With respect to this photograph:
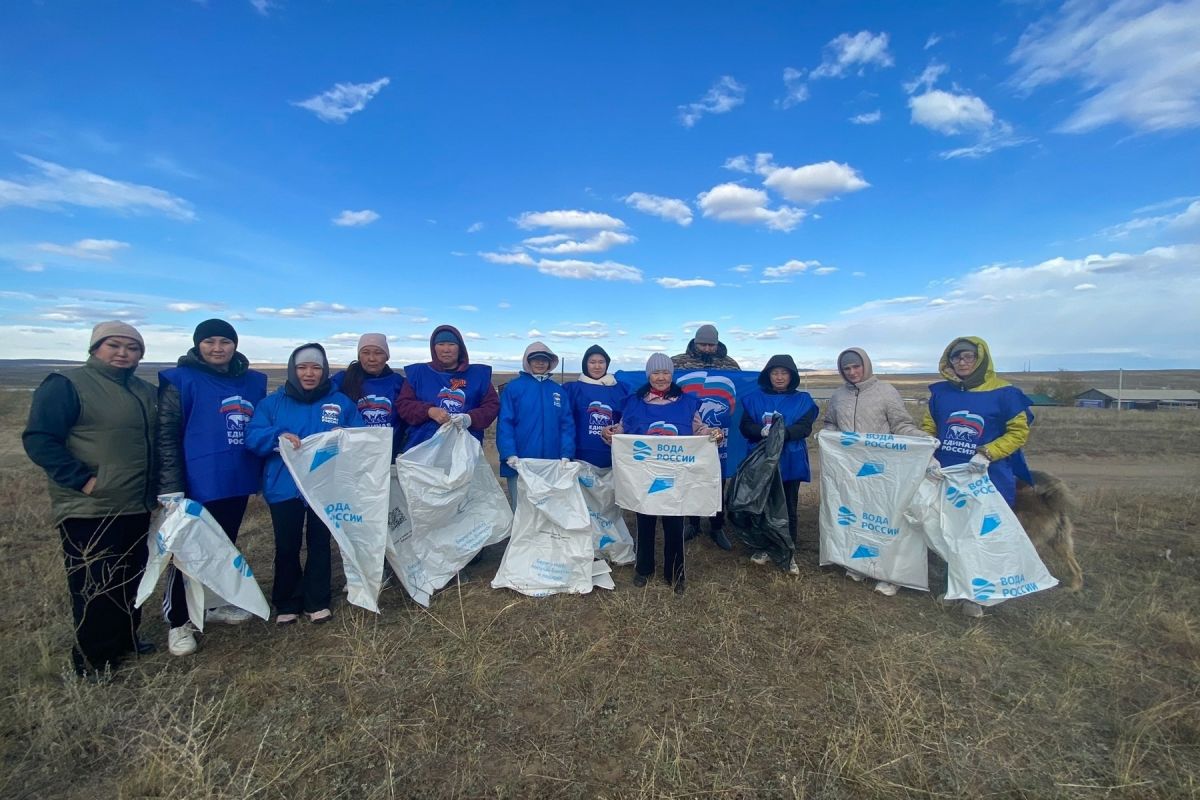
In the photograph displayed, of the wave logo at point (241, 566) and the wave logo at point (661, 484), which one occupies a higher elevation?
the wave logo at point (661, 484)

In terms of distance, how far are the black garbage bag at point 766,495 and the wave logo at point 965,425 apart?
1.12 m

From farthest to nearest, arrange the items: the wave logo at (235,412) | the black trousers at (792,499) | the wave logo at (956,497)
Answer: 1. the black trousers at (792,499)
2. the wave logo at (956,497)
3. the wave logo at (235,412)

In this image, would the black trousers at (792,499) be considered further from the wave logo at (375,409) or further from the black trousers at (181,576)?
the black trousers at (181,576)

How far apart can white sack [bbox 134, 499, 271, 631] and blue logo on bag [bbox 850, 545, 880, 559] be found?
3.93 metres

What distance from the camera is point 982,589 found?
141 inches

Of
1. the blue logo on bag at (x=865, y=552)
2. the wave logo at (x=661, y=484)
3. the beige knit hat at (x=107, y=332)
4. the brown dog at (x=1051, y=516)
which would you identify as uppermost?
the beige knit hat at (x=107, y=332)

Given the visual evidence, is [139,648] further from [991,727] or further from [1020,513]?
[1020,513]

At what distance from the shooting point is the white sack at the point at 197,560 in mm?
2906

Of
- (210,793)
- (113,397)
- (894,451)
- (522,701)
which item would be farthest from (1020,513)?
(113,397)

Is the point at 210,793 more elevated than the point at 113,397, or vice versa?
the point at 113,397

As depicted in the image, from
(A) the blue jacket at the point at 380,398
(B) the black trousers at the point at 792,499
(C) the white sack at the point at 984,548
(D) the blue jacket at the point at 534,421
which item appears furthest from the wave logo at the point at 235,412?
(C) the white sack at the point at 984,548

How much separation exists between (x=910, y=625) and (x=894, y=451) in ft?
3.74

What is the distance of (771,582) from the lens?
4148 mm

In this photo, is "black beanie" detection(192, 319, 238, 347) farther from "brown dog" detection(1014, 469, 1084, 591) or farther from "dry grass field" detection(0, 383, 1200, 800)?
"brown dog" detection(1014, 469, 1084, 591)
